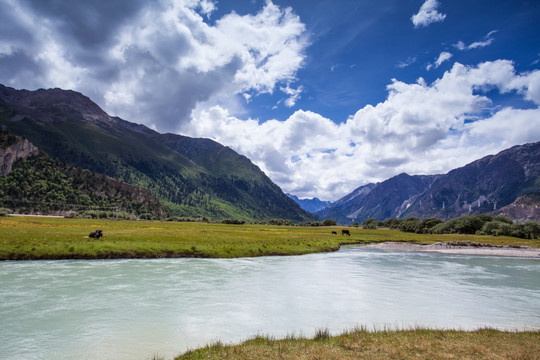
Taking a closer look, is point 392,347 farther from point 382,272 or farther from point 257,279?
point 382,272

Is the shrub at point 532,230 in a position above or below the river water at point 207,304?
above

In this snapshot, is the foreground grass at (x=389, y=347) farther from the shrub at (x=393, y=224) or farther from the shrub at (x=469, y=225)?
the shrub at (x=393, y=224)

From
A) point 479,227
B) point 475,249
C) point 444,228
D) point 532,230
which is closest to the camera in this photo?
point 475,249

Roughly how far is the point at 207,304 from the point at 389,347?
12360mm

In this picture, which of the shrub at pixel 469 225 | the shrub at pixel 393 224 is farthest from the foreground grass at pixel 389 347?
the shrub at pixel 393 224

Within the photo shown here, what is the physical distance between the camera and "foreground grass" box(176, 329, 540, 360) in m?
10.6

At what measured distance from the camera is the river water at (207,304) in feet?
45.0

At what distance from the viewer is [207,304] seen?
782 inches

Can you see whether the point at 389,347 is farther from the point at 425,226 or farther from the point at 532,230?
the point at 425,226

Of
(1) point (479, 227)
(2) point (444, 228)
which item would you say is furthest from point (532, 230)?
(2) point (444, 228)

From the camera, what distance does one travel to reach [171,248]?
44.2 meters

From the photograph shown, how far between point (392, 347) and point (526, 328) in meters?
9.97

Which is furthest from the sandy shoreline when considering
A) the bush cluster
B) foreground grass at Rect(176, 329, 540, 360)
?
foreground grass at Rect(176, 329, 540, 360)

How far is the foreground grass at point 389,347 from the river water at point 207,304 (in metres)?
2.10
